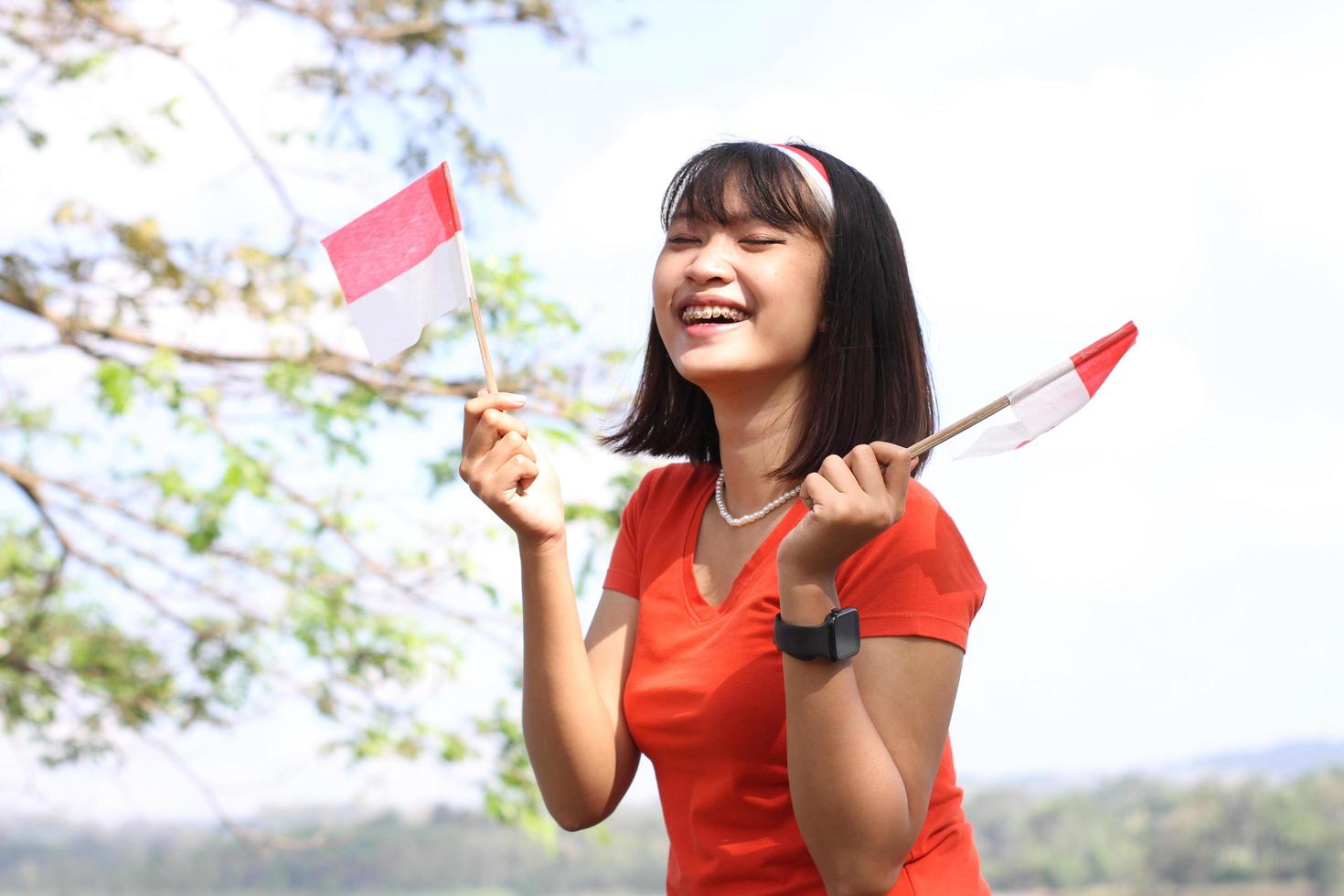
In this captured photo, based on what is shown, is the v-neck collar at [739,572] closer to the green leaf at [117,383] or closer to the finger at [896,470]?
the finger at [896,470]

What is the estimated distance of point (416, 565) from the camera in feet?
13.3

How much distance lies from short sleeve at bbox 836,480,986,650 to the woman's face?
8.3 inches

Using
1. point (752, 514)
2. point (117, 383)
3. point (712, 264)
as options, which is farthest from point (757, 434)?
point (117, 383)

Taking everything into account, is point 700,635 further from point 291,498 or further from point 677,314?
point 291,498

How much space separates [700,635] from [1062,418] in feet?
1.32

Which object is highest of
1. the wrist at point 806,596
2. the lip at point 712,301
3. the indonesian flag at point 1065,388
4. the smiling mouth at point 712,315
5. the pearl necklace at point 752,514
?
the lip at point 712,301

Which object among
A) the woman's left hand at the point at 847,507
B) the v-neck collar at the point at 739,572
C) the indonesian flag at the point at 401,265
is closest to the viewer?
the woman's left hand at the point at 847,507

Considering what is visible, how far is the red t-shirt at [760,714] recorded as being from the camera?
4.03 ft

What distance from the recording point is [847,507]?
110 centimetres

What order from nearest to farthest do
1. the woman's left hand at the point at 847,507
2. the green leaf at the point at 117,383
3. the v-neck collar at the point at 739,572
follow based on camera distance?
the woman's left hand at the point at 847,507, the v-neck collar at the point at 739,572, the green leaf at the point at 117,383

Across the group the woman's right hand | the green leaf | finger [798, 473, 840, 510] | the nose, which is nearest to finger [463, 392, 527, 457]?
the woman's right hand

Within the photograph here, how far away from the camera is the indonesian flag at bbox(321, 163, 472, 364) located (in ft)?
4.89

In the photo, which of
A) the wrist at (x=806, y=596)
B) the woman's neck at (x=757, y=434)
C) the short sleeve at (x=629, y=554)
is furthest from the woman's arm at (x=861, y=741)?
the short sleeve at (x=629, y=554)

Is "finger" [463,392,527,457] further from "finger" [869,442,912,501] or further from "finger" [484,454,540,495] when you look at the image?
"finger" [869,442,912,501]
